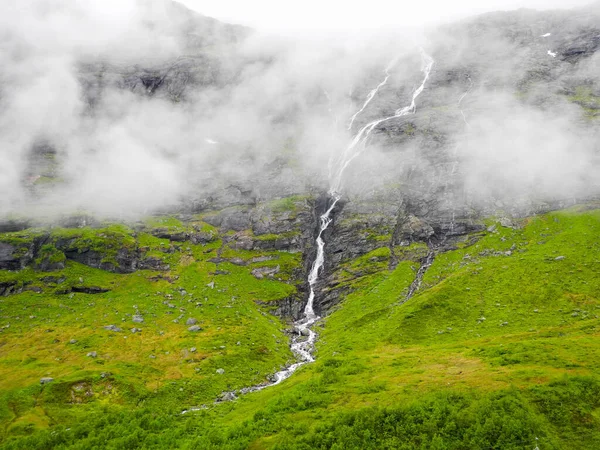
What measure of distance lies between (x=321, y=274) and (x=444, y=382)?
76.8 m

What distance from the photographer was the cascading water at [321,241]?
6694cm

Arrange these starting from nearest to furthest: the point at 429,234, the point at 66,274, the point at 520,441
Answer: the point at 520,441
the point at 66,274
the point at 429,234

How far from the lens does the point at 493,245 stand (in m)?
99.2

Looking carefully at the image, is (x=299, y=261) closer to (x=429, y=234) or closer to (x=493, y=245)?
(x=429, y=234)

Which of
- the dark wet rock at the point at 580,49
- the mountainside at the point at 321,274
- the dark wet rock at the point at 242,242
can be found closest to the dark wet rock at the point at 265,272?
the mountainside at the point at 321,274

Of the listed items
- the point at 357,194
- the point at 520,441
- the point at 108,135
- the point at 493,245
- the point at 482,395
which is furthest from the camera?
the point at 108,135

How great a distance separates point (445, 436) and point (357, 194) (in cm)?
11451

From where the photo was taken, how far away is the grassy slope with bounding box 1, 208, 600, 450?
28750 millimetres

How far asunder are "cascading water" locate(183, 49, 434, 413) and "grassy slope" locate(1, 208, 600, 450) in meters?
3.92

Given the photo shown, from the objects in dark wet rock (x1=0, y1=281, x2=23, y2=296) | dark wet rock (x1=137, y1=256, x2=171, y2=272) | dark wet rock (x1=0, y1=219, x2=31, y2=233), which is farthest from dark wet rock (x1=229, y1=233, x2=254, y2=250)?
dark wet rock (x1=0, y1=219, x2=31, y2=233)

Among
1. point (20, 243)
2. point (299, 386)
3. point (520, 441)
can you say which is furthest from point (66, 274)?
point (520, 441)

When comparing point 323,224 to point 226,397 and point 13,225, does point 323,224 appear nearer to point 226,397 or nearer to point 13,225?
point 226,397

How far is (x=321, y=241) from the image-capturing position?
417 feet

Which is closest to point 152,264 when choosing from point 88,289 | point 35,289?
point 88,289
